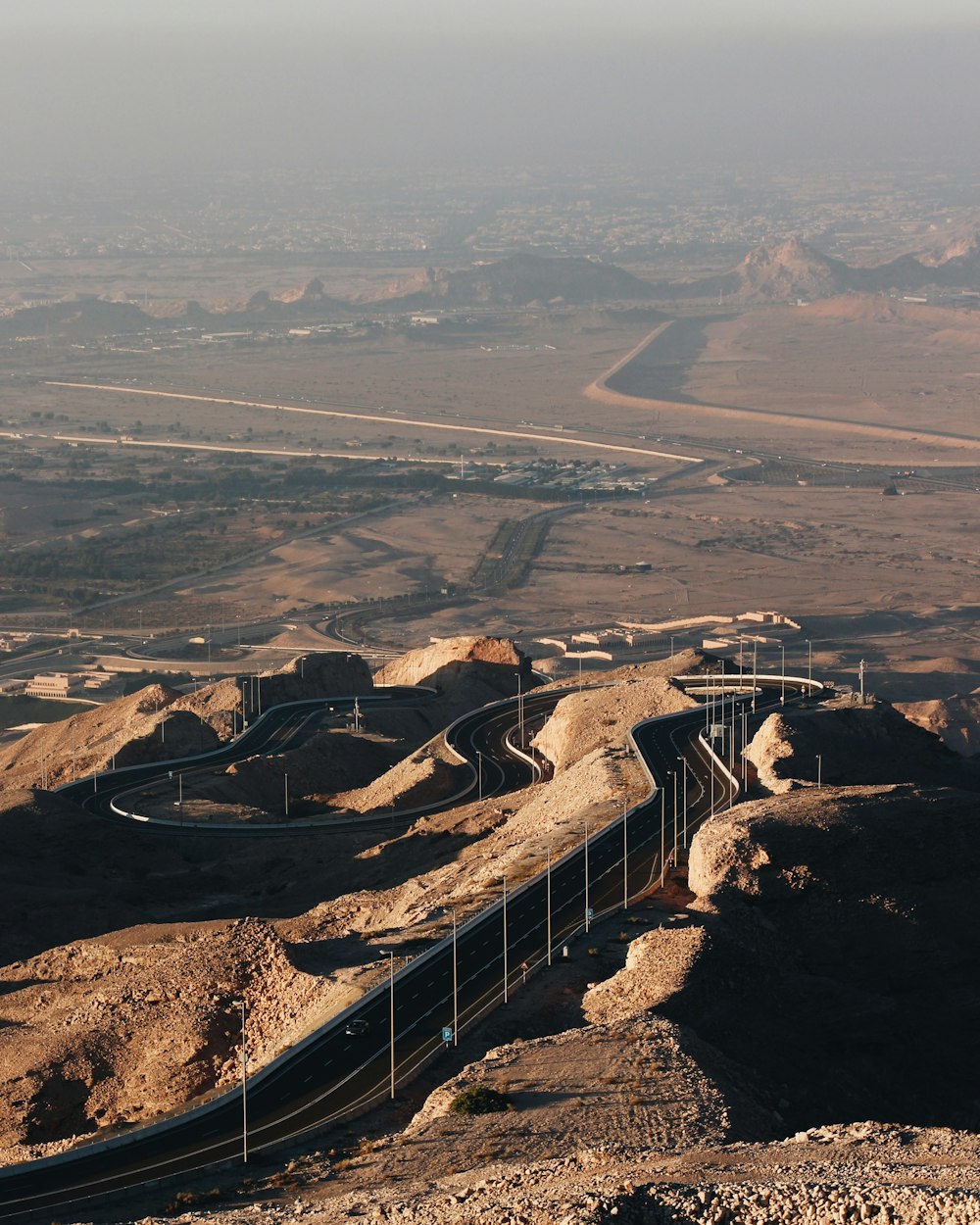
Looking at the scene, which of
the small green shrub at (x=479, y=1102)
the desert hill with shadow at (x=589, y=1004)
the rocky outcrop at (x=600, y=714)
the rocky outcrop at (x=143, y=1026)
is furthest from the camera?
the rocky outcrop at (x=600, y=714)

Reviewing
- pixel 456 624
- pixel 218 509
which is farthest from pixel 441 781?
pixel 218 509

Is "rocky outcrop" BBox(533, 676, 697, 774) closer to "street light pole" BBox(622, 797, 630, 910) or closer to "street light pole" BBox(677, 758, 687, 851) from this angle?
"street light pole" BBox(677, 758, 687, 851)

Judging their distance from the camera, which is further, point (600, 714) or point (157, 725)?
point (157, 725)

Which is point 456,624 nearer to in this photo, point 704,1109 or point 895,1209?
point 704,1109

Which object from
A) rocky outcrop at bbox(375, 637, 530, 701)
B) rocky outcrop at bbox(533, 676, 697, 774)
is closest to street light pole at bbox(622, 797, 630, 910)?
rocky outcrop at bbox(533, 676, 697, 774)

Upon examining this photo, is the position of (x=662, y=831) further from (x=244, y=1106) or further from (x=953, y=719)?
(x=953, y=719)

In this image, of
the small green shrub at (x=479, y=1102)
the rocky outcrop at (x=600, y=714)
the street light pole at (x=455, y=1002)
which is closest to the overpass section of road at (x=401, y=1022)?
the street light pole at (x=455, y=1002)

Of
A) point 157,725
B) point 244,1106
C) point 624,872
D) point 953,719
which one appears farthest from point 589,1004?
point 953,719

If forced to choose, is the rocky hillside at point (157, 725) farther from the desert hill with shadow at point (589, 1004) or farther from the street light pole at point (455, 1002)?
the street light pole at point (455, 1002)
